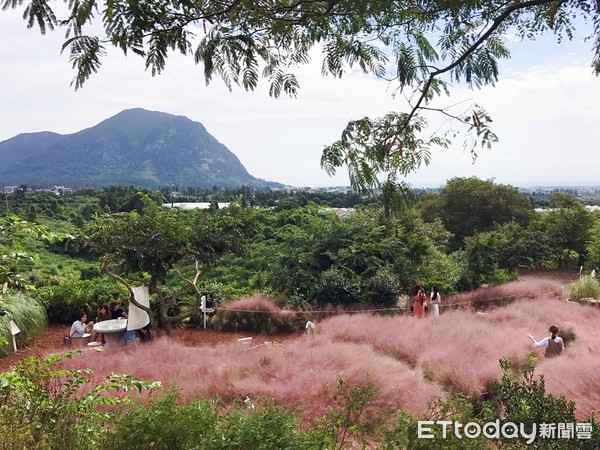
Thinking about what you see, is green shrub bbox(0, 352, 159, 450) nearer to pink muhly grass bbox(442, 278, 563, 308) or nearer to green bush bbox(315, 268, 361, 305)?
green bush bbox(315, 268, 361, 305)

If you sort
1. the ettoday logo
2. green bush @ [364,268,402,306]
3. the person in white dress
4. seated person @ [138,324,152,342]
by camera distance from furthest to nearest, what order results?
green bush @ [364,268,402,306] < the person in white dress < seated person @ [138,324,152,342] < the ettoday logo

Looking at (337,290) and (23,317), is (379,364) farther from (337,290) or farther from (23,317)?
(23,317)

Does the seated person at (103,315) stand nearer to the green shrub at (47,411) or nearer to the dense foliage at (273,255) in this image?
the dense foliage at (273,255)

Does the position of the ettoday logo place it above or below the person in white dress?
above

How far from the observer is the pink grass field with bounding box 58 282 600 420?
448 centimetres

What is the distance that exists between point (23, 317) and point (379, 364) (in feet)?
22.8

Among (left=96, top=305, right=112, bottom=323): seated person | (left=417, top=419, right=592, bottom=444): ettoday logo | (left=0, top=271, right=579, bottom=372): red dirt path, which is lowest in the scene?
(left=0, top=271, right=579, bottom=372): red dirt path

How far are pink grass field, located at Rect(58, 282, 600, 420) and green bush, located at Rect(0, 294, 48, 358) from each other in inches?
106

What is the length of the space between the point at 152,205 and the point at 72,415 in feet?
19.3

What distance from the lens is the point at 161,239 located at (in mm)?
7895

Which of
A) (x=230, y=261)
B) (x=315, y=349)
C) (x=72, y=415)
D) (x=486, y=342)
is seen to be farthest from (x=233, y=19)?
(x=230, y=261)

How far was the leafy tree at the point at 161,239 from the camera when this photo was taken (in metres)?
7.77

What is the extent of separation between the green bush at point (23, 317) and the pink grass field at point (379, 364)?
2.69m

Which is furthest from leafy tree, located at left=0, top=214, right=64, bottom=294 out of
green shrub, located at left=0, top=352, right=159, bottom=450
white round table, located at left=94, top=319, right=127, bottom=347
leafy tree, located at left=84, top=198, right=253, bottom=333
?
white round table, located at left=94, top=319, right=127, bottom=347
